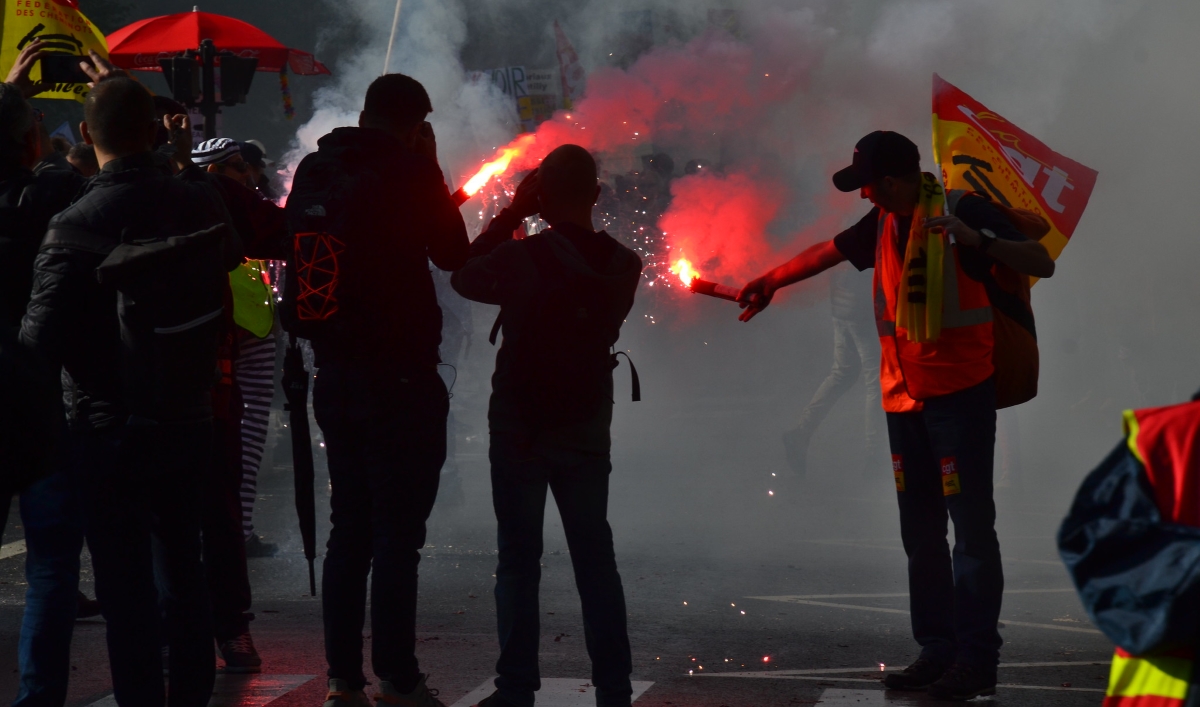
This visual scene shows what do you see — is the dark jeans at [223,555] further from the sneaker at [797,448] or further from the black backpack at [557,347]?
the sneaker at [797,448]

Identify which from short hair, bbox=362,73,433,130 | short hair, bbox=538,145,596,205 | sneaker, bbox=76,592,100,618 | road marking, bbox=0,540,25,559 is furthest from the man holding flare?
road marking, bbox=0,540,25,559

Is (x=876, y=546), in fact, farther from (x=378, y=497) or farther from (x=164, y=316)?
(x=164, y=316)

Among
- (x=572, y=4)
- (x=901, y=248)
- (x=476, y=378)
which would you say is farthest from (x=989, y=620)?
(x=572, y=4)

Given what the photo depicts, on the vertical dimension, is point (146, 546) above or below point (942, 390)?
below

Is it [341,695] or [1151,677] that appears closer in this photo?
[1151,677]

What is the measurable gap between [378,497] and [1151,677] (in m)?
2.45

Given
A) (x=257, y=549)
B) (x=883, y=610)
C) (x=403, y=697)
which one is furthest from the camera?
(x=257, y=549)

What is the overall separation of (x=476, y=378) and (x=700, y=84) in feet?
18.0

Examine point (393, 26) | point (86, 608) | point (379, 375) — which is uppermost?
point (393, 26)

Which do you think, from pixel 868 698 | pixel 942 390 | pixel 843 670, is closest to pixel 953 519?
pixel 942 390

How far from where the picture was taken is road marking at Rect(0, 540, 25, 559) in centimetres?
771

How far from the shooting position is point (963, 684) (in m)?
4.46

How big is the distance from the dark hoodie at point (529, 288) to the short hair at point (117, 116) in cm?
103

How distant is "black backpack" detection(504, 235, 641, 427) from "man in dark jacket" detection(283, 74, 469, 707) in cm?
26
